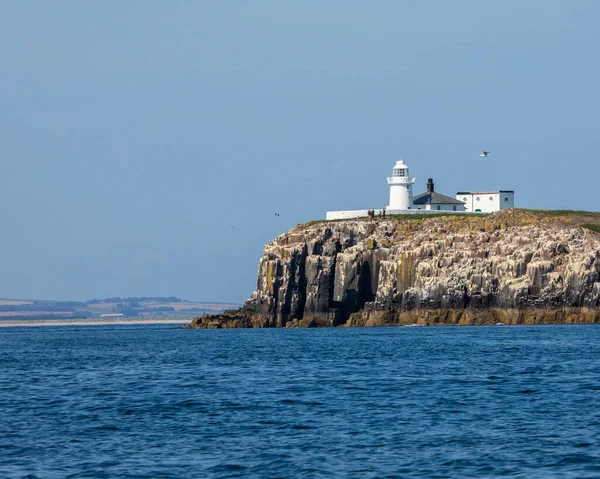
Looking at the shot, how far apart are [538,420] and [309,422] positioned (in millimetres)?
7436

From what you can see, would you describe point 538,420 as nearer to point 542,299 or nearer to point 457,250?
point 542,299

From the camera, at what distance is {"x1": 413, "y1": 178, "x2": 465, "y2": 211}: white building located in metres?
142

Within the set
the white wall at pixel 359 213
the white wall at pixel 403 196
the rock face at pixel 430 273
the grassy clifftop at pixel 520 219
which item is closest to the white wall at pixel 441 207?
the white wall at pixel 403 196

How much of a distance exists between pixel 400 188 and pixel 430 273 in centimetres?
3193

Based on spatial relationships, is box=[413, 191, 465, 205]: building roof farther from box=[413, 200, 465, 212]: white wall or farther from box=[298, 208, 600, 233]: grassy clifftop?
box=[298, 208, 600, 233]: grassy clifftop

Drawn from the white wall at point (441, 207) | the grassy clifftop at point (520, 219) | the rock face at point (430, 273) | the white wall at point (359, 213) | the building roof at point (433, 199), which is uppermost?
the building roof at point (433, 199)

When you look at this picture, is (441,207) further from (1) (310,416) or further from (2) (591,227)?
(1) (310,416)

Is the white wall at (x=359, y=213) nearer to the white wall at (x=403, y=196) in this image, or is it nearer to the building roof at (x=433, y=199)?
the building roof at (x=433, y=199)

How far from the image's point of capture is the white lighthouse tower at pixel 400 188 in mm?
142375

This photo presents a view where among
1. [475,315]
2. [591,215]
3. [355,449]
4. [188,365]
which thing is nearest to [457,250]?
[475,315]

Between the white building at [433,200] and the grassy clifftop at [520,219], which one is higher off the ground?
the white building at [433,200]

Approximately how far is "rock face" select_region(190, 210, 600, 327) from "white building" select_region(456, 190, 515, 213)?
687 inches

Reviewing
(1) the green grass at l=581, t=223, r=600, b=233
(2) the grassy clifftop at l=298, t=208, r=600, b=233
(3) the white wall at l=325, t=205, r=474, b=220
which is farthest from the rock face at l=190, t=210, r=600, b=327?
(3) the white wall at l=325, t=205, r=474, b=220

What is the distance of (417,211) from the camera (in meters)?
135
